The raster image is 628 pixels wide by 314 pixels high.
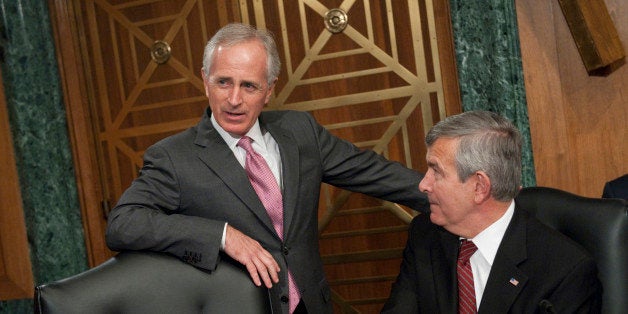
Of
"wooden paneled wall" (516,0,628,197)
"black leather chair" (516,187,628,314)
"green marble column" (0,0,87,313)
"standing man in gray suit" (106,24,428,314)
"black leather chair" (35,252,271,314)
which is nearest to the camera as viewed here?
"black leather chair" (35,252,271,314)

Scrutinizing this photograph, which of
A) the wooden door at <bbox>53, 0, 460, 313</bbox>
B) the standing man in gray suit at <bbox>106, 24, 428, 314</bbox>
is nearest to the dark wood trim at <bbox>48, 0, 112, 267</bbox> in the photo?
the wooden door at <bbox>53, 0, 460, 313</bbox>

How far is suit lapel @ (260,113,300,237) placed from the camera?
2375mm

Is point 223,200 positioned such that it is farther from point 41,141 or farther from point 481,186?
point 41,141

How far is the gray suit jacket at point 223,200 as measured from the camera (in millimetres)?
2162

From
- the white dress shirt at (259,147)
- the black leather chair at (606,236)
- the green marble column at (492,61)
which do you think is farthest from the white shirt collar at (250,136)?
the green marble column at (492,61)

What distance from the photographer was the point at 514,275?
203 cm

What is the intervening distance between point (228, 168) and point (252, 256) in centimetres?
37

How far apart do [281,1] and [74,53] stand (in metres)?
1.07

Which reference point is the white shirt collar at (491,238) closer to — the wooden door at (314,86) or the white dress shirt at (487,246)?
the white dress shirt at (487,246)

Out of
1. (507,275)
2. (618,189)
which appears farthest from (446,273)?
(618,189)

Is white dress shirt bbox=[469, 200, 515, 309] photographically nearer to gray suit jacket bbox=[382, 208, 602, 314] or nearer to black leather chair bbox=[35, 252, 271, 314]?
gray suit jacket bbox=[382, 208, 602, 314]

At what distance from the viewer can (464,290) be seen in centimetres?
214

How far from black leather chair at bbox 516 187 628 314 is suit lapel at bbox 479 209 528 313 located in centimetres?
13

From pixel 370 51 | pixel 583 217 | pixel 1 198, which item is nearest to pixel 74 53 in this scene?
pixel 1 198
